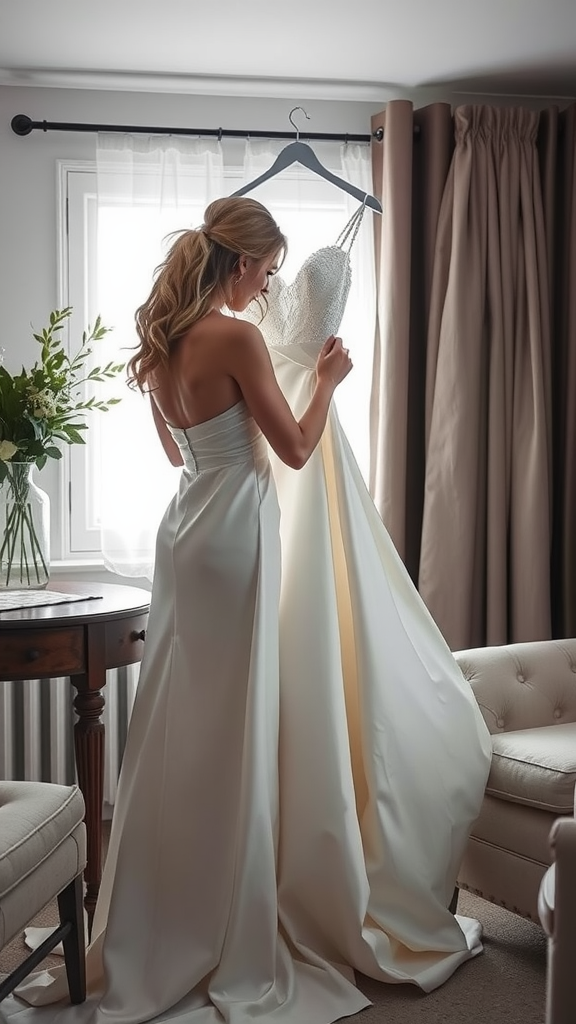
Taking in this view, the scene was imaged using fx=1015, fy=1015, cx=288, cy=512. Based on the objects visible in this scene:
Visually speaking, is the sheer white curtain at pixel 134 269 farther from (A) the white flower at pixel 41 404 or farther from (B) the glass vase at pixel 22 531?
(A) the white flower at pixel 41 404

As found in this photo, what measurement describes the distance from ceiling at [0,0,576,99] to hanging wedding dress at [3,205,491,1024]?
970mm

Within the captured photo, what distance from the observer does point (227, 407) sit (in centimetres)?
214

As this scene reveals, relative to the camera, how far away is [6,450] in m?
2.54

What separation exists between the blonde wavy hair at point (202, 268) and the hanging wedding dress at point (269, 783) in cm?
19

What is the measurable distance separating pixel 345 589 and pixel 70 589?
84 cm

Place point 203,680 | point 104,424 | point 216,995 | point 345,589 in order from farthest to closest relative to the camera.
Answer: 1. point 104,424
2. point 345,589
3. point 203,680
4. point 216,995

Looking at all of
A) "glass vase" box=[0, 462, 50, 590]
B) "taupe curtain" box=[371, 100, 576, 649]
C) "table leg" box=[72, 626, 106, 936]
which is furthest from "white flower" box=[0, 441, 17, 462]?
"taupe curtain" box=[371, 100, 576, 649]

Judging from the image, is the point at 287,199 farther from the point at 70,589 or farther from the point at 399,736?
the point at 399,736

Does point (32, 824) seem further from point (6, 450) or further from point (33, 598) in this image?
point (6, 450)

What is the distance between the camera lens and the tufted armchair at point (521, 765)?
2209mm

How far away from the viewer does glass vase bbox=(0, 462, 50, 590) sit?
103 inches

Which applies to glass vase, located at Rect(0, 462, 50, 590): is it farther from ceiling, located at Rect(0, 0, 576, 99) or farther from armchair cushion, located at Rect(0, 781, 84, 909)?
ceiling, located at Rect(0, 0, 576, 99)

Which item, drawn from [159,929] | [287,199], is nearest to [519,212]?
[287,199]

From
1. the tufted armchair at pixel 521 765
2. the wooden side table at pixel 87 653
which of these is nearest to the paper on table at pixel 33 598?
the wooden side table at pixel 87 653
